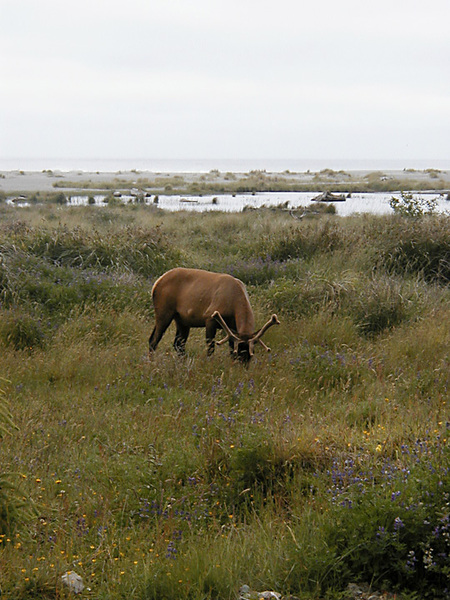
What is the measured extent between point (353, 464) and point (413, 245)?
421 inches

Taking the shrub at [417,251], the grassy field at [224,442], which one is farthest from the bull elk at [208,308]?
the shrub at [417,251]

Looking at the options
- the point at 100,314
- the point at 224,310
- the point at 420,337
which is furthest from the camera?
the point at 100,314

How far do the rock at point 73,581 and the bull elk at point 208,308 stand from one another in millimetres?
3974

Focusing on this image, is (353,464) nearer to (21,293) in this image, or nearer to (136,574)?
(136,574)

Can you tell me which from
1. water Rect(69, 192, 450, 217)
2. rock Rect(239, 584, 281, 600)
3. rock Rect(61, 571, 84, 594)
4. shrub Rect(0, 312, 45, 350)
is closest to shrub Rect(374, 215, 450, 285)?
shrub Rect(0, 312, 45, 350)

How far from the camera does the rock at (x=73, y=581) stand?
3.74 m

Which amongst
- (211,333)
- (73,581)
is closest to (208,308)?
(211,333)

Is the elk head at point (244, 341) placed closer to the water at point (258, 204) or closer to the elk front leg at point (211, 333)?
the elk front leg at point (211, 333)

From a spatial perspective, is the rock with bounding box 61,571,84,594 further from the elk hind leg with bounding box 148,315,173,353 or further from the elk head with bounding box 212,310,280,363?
the elk hind leg with bounding box 148,315,173,353

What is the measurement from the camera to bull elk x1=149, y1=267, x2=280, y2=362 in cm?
784

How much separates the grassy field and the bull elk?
0.30 m

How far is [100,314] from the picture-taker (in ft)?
34.5

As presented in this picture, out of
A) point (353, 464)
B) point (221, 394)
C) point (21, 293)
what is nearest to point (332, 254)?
point (21, 293)

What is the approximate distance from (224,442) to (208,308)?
10.4 ft
